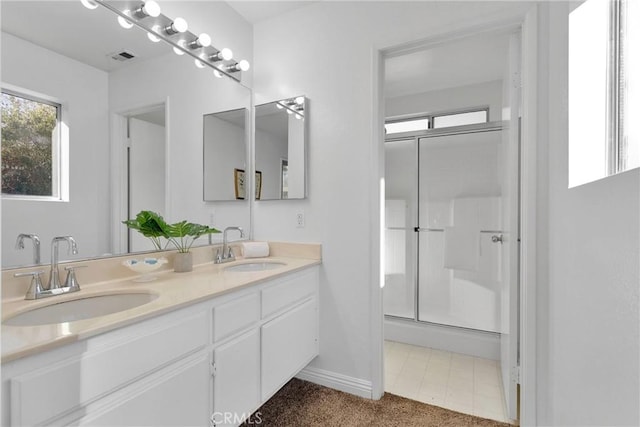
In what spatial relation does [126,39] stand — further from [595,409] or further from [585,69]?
[595,409]

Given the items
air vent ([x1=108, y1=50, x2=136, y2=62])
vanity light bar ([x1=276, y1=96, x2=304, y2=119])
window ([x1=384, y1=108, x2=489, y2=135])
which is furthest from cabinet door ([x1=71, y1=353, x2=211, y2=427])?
window ([x1=384, y1=108, x2=489, y2=135])

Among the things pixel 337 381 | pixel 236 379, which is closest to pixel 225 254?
pixel 236 379

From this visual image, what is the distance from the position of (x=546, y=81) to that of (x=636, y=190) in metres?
0.95

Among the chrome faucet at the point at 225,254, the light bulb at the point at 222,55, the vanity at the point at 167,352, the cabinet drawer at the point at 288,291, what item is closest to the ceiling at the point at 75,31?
the light bulb at the point at 222,55

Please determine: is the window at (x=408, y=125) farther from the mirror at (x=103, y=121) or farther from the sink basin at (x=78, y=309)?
the sink basin at (x=78, y=309)

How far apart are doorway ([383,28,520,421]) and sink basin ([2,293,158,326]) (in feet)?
5.41

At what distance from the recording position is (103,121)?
4.66ft

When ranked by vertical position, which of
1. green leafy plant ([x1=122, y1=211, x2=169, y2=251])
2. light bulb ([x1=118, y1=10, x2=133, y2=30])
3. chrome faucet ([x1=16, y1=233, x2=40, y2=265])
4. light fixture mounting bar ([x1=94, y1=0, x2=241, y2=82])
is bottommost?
chrome faucet ([x1=16, y1=233, x2=40, y2=265])

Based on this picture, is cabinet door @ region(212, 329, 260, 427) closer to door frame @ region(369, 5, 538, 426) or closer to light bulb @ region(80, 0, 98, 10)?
door frame @ region(369, 5, 538, 426)

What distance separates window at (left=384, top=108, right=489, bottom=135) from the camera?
313 cm

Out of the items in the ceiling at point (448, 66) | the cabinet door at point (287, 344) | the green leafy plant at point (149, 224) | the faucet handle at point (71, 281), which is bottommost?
the cabinet door at point (287, 344)

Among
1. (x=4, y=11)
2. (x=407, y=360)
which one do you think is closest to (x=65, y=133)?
(x=4, y=11)

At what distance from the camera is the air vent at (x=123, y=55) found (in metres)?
1.46

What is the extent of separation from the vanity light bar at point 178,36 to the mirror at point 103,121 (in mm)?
37
